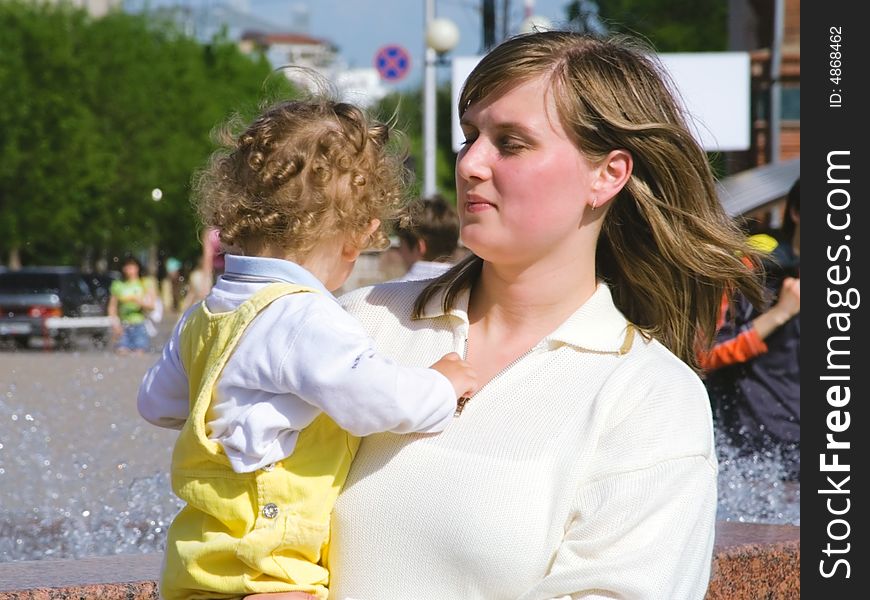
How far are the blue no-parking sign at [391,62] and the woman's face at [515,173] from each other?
70.3ft

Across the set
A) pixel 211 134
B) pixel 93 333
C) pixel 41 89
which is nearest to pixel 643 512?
pixel 211 134

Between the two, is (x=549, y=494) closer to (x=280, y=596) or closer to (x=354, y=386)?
(x=354, y=386)

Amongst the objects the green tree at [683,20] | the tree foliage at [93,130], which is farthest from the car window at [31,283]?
the green tree at [683,20]

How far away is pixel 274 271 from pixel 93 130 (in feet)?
141

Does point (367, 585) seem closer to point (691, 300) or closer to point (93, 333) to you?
point (691, 300)

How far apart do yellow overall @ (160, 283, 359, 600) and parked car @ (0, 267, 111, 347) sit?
2260 centimetres

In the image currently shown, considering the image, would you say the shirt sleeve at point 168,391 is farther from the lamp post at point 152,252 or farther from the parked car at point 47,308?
the lamp post at point 152,252

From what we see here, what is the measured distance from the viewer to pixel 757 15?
1564 inches

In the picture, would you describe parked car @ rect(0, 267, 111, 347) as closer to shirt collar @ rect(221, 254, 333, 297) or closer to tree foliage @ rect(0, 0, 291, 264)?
tree foliage @ rect(0, 0, 291, 264)

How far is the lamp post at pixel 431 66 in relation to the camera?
20125 millimetres

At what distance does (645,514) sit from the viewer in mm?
2393

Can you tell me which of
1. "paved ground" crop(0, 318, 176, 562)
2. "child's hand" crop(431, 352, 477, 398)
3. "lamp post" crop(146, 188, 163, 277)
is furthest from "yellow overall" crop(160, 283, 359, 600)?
"lamp post" crop(146, 188, 163, 277)

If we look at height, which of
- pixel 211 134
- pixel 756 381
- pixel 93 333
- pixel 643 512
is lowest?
pixel 93 333

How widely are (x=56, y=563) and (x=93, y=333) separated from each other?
70.9ft
